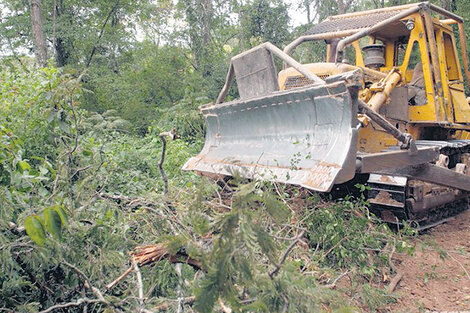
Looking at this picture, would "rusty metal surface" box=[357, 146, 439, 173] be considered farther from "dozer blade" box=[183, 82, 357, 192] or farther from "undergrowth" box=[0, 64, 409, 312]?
"undergrowth" box=[0, 64, 409, 312]

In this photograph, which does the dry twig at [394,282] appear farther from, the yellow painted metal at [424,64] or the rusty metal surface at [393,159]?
the yellow painted metal at [424,64]

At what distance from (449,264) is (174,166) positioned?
4049 mm

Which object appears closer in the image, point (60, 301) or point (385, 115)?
point (60, 301)

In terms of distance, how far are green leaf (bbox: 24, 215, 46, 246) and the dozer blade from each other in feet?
4.67

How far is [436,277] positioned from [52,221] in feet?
11.5

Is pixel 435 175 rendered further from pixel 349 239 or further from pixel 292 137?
pixel 292 137

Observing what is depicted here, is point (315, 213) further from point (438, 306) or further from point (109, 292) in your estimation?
point (109, 292)

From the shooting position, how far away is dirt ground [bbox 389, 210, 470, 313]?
11.9 ft

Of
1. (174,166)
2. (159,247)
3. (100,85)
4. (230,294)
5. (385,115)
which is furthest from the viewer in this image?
(100,85)

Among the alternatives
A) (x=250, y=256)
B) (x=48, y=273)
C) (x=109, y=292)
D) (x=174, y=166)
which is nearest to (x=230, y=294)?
(x=250, y=256)

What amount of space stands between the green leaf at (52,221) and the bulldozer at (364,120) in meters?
1.68

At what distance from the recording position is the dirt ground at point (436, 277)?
11.9 ft

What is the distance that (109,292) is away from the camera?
267 centimetres

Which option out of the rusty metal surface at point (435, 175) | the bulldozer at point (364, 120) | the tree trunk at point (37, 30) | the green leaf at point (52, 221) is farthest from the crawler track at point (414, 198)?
the tree trunk at point (37, 30)
